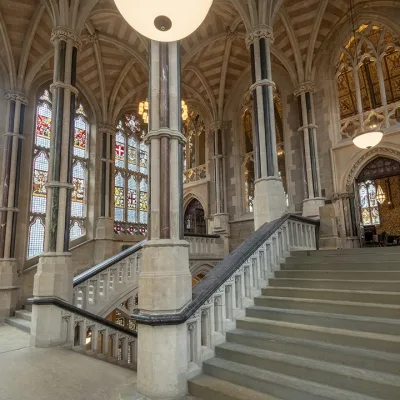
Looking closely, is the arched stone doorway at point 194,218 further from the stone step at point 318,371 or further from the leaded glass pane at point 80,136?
the stone step at point 318,371

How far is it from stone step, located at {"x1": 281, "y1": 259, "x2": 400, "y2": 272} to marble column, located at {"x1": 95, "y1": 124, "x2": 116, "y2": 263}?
7.05 m

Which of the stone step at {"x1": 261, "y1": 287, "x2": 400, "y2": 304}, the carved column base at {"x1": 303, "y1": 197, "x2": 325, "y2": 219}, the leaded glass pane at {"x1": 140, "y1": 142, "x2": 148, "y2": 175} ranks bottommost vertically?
the stone step at {"x1": 261, "y1": 287, "x2": 400, "y2": 304}

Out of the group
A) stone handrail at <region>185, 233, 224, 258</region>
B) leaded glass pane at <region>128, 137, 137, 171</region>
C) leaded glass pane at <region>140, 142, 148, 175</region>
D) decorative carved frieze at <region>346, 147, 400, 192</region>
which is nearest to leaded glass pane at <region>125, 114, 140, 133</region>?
leaded glass pane at <region>128, 137, 137, 171</region>

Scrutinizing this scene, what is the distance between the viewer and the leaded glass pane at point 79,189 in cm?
1036

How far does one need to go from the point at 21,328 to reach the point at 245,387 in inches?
220

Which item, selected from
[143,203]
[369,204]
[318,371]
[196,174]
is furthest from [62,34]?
[369,204]

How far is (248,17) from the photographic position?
6.75 m

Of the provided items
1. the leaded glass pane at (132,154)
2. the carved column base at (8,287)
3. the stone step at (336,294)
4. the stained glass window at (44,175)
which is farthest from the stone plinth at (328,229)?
the leaded glass pane at (132,154)

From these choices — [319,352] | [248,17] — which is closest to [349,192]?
[248,17]

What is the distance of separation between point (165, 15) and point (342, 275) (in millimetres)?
3600

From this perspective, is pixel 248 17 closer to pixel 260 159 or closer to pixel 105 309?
pixel 260 159

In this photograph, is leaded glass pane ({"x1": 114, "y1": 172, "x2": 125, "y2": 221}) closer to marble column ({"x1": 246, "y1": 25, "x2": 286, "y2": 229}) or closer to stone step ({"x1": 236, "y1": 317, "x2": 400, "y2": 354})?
marble column ({"x1": 246, "y1": 25, "x2": 286, "y2": 229})

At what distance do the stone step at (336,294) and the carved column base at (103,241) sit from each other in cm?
725

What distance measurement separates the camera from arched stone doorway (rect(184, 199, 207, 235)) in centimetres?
1316
